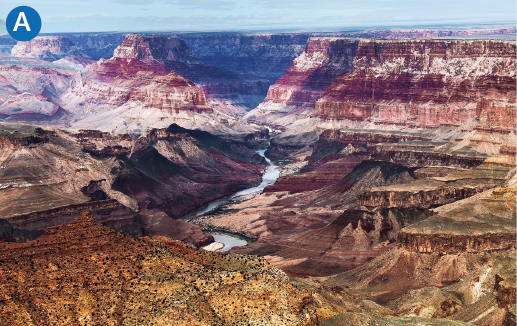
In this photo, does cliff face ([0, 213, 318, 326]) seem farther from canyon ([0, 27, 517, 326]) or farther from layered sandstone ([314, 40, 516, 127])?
layered sandstone ([314, 40, 516, 127])

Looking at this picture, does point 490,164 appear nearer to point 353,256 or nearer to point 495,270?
point 353,256

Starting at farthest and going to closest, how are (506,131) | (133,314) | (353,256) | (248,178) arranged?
(248,178), (506,131), (353,256), (133,314)

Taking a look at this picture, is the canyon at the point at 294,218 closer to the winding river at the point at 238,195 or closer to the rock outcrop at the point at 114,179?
the rock outcrop at the point at 114,179

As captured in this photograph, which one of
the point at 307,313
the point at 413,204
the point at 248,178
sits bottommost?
the point at 248,178

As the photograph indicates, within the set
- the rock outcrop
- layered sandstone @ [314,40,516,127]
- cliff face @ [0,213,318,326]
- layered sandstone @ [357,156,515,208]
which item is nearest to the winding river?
the rock outcrop

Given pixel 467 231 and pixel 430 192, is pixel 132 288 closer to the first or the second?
pixel 467 231

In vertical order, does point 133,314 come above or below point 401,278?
above

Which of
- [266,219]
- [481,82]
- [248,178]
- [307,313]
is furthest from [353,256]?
[481,82]

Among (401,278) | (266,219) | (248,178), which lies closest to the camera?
(401,278)
